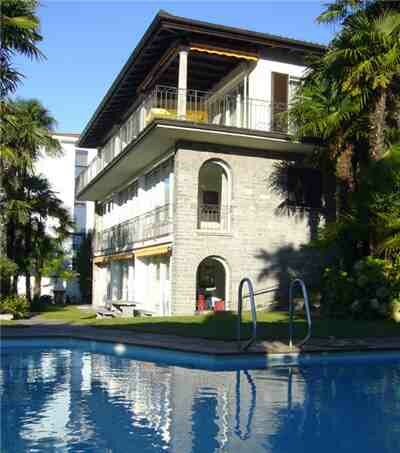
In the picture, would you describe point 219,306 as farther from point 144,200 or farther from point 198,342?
point 198,342

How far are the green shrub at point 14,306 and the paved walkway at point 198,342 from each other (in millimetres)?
4285

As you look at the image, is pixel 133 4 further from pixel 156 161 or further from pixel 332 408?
pixel 332 408

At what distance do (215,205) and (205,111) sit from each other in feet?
19.2

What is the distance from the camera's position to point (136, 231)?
26.8 metres

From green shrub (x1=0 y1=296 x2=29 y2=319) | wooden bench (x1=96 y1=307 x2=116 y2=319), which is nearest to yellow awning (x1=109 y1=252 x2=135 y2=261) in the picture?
wooden bench (x1=96 y1=307 x2=116 y2=319)

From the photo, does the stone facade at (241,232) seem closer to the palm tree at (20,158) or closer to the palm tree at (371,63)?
the palm tree at (371,63)

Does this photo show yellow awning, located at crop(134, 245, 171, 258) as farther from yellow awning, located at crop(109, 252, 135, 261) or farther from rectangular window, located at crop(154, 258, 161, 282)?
yellow awning, located at crop(109, 252, 135, 261)

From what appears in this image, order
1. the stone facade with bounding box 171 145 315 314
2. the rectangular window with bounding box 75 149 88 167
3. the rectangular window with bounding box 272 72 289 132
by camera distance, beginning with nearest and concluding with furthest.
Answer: the stone facade with bounding box 171 145 315 314 < the rectangular window with bounding box 272 72 289 132 < the rectangular window with bounding box 75 149 88 167

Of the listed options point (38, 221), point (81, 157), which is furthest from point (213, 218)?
point (81, 157)

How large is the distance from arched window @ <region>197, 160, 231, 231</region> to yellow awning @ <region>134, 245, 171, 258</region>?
59.3 inches

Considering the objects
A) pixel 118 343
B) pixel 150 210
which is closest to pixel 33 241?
pixel 150 210

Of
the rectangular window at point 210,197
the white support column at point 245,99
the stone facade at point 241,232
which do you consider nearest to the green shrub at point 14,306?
the stone facade at point 241,232

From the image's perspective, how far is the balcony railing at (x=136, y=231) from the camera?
22625mm

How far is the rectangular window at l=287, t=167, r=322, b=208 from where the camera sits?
22.4 m
